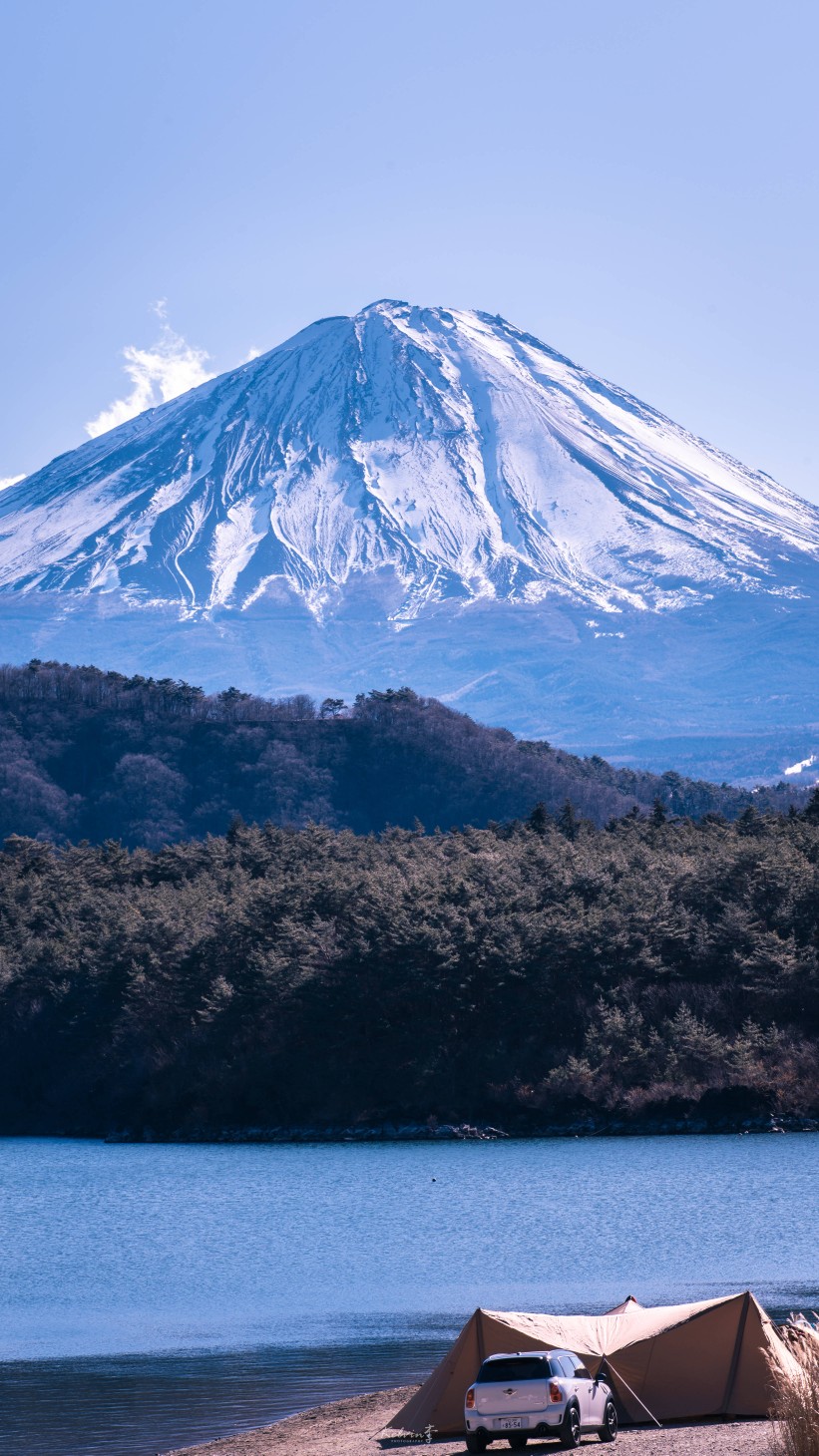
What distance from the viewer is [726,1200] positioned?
1391 inches

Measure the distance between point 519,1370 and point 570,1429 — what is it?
0.70 m

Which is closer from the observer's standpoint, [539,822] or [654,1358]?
[654,1358]

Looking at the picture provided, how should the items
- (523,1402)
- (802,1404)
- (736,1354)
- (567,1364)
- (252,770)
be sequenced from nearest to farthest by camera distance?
(802,1404) → (523,1402) → (567,1364) → (736,1354) → (252,770)

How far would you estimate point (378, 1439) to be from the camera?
1853cm

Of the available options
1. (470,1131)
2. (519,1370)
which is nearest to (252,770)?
(470,1131)

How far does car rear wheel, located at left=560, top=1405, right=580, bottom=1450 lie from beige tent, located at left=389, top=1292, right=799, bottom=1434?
991 millimetres

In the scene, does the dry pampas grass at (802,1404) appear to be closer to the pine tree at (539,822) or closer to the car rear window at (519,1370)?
the car rear window at (519,1370)

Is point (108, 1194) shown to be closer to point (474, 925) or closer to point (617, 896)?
point (474, 925)

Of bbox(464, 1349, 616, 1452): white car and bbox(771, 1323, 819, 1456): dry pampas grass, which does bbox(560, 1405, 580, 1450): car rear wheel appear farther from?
bbox(771, 1323, 819, 1456): dry pampas grass

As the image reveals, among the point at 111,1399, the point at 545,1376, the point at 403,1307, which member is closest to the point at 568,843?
the point at 403,1307

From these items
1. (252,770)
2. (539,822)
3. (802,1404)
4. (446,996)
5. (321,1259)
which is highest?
(252,770)

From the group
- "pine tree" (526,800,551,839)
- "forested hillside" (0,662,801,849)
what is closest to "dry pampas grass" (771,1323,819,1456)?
"pine tree" (526,800,551,839)

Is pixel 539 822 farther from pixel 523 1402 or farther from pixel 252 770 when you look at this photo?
pixel 523 1402

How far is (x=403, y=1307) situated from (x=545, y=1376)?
1124cm
